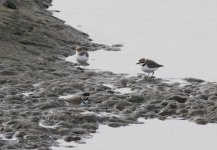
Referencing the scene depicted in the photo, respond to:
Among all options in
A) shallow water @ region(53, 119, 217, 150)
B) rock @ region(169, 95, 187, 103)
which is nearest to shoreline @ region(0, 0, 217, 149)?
rock @ region(169, 95, 187, 103)

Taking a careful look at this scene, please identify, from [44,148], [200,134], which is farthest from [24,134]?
[200,134]

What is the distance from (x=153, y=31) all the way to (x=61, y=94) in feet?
54.6

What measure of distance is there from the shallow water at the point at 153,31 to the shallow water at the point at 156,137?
6753 millimetres

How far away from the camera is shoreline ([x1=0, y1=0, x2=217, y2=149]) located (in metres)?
17.5

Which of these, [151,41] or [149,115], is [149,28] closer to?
[151,41]

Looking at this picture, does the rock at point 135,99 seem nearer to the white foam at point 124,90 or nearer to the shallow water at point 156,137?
the white foam at point 124,90

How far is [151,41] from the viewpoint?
33.8 meters

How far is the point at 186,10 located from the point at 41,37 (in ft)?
63.7

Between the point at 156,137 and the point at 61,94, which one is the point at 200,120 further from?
the point at 61,94

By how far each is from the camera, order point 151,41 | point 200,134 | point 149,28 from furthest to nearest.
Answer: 1. point 149,28
2. point 151,41
3. point 200,134

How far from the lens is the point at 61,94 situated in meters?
21.3

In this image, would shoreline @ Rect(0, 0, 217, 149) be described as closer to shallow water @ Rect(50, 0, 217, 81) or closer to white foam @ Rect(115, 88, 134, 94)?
white foam @ Rect(115, 88, 134, 94)

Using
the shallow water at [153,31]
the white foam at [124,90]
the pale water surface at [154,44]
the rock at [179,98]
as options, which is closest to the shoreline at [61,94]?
the rock at [179,98]

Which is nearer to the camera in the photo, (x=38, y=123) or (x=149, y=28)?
(x=38, y=123)
